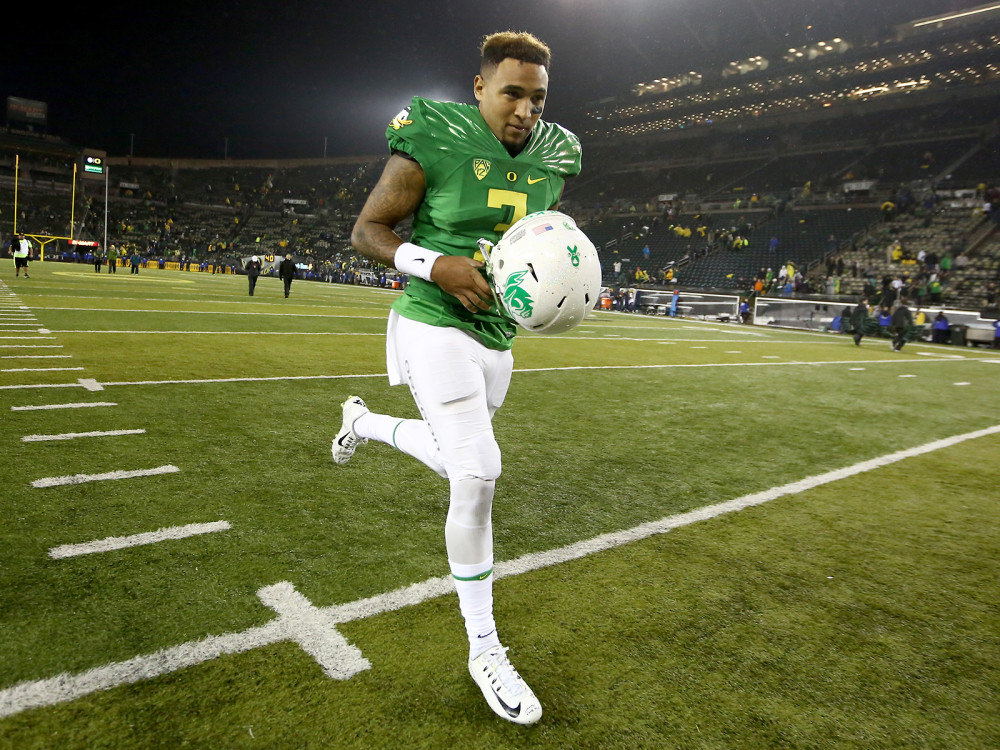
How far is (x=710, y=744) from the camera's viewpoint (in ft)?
5.64

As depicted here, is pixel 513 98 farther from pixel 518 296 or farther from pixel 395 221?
pixel 518 296

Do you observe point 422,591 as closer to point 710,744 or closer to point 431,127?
point 710,744

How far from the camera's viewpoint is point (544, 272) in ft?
6.18

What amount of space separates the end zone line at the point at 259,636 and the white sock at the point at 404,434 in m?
0.52

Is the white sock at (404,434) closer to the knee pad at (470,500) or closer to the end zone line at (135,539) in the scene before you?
the knee pad at (470,500)

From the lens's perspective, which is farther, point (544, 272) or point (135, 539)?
point (135, 539)

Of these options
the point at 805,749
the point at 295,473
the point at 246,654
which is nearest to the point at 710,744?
the point at 805,749

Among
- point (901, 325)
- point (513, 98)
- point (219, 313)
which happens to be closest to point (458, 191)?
point (513, 98)

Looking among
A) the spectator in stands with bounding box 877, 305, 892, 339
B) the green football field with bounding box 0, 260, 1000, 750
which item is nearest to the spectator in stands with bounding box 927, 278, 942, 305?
the spectator in stands with bounding box 877, 305, 892, 339

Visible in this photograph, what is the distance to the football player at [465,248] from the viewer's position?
6.71 ft

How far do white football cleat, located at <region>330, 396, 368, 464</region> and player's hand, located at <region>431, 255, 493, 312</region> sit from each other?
1.73 metres

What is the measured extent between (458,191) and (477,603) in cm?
142

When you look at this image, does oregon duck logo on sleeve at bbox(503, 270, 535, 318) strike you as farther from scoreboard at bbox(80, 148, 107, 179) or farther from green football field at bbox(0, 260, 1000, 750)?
scoreboard at bbox(80, 148, 107, 179)

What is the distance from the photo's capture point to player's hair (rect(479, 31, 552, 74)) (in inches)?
90.4
